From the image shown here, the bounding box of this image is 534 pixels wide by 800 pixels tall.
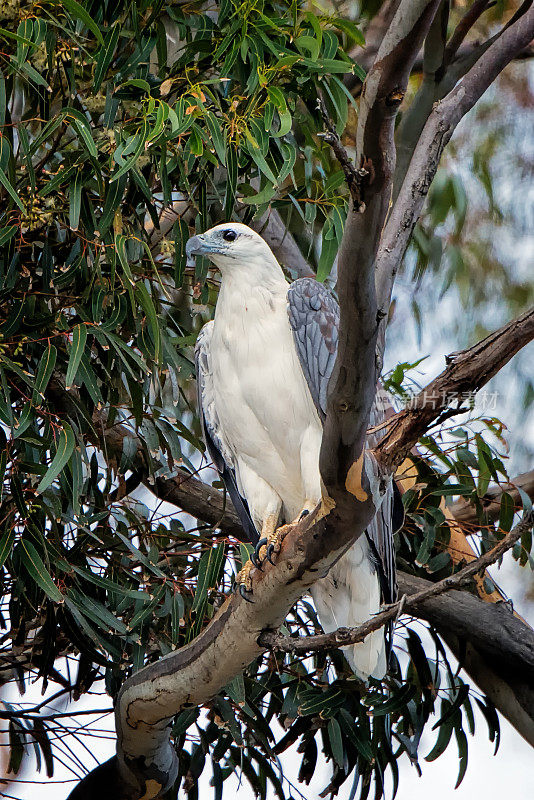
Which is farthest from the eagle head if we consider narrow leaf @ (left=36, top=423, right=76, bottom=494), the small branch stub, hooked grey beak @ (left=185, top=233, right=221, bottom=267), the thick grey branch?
the small branch stub

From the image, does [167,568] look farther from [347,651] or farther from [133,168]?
[133,168]

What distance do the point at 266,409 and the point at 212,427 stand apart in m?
0.28

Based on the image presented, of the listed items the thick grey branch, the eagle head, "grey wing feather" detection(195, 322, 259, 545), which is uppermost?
the eagle head

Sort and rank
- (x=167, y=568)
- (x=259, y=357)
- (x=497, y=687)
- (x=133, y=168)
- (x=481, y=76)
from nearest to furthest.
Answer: (x=481, y=76) → (x=133, y=168) → (x=259, y=357) → (x=167, y=568) → (x=497, y=687)

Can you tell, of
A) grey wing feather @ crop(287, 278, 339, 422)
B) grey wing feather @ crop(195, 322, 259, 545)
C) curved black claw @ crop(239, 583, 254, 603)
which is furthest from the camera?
grey wing feather @ crop(195, 322, 259, 545)

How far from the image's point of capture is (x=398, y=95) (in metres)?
1.14

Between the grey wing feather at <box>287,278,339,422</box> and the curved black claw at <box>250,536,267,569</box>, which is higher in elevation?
the grey wing feather at <box>287,278,339,422</box>

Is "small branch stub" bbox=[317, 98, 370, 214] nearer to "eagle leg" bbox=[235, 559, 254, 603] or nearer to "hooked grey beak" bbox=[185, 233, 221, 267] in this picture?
"eagle leg" bbox=[235, 559, 254, 603]

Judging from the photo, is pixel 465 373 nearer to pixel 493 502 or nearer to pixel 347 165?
pixel 347 165

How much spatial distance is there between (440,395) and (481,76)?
647mm

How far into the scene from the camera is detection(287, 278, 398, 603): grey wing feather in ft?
7.06

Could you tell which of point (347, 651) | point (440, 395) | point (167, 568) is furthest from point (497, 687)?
point (440, 395)

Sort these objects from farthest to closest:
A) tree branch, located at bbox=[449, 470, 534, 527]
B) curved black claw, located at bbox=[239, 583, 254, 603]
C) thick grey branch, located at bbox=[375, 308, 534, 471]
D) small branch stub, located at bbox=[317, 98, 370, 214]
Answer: tree branch, located at bbox=[449, 470, 534, 527]
curved black claw, located at bbox=[239, 583, 254, 603]
thick grey branch, located at bbox=[375, 308, 534, 471]
small branch stub, located at bbox=[317, 98, 370, 214]

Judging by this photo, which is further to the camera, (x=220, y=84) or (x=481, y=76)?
(x=220, y=84)
